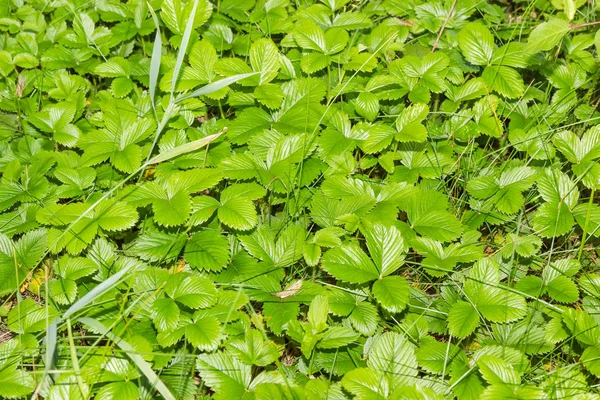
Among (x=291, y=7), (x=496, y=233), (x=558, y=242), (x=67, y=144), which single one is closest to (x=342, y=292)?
(x=496, y=233)

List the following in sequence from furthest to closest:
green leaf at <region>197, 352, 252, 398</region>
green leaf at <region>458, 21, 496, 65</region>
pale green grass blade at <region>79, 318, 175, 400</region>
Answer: green leaf at <region>458, 21, 496, 65</region> < green leaf at <region>197, 352, 252, 398</region> < pale green grass blade at <region>79, 318, 175, 400</region>

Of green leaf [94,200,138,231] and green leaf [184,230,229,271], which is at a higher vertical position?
green leaf [94,200,138,231]

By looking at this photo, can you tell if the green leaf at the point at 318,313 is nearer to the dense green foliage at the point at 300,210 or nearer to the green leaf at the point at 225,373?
the dense green foliage at the point at 300,210

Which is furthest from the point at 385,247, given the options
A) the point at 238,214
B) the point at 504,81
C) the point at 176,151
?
the point at 504,81

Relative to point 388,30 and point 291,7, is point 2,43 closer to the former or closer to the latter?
point 291,7

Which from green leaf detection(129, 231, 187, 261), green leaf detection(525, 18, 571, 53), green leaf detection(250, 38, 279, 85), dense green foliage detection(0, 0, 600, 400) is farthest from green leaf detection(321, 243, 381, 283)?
green leaf detection(525, 18, 571, 53)

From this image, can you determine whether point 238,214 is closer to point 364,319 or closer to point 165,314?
point 165,314

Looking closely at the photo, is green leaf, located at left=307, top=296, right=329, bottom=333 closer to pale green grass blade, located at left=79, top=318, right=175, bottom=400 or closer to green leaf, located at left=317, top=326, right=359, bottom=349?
green leaf, located at left=317, top=326, right=359, bottom=349
